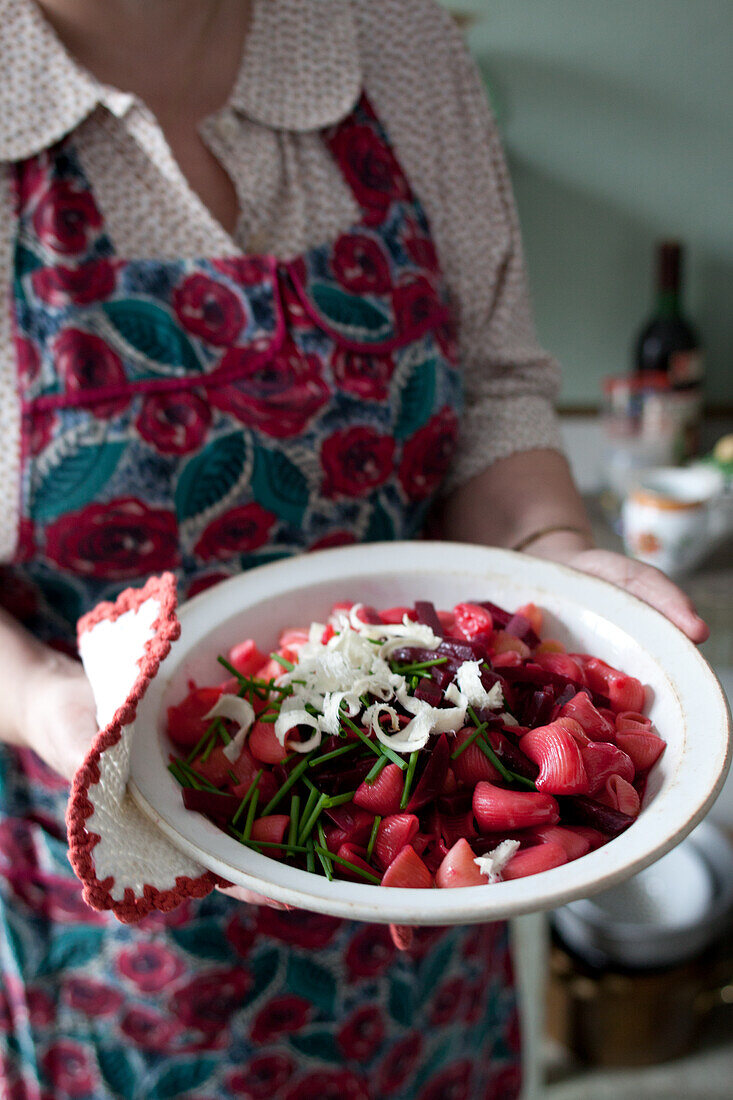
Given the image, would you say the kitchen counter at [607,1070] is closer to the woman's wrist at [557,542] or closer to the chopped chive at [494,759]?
the woman's wrist at [557,542]

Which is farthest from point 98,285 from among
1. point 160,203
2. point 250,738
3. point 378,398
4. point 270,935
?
point 270,935

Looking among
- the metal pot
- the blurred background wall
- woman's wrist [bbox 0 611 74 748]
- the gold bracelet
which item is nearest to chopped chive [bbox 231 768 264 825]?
woman's wrist [bbox 0 611 74 748]

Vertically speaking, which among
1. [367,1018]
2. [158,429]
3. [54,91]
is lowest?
[367,1018]

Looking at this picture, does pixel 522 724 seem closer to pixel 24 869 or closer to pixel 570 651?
pixel 570 651

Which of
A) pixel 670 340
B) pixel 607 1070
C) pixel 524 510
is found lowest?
pixel 607 1070

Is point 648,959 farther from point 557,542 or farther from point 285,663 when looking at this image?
point 285,663

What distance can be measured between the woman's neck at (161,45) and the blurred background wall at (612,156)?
990 mm

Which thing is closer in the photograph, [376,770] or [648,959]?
[376,770]

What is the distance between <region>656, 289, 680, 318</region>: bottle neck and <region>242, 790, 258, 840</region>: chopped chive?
1.49 metres

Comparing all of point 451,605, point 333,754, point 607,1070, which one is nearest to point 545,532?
point 451,605

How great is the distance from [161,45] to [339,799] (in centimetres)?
76

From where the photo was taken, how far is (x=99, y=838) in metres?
0.57

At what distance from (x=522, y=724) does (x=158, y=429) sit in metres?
0.44

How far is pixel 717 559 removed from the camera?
1.65 meters
